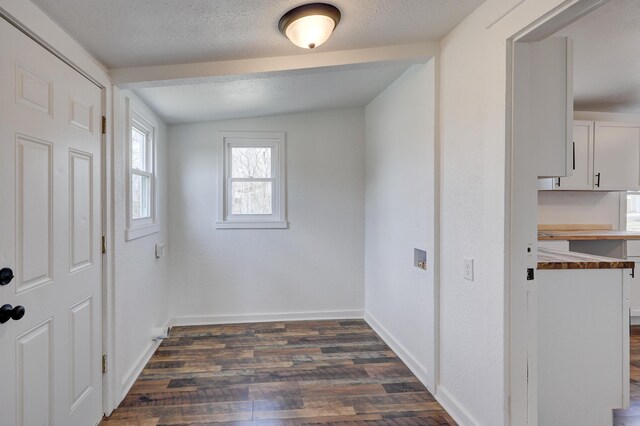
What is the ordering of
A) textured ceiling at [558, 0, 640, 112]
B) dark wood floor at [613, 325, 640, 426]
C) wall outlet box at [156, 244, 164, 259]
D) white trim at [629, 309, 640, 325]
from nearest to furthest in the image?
textured ceiling at [558, 0, 640, 112]
dark wood floor at [613, 325, 640, 426]
wall outlet box at [156, 244, 164, 259]
white trim at [629, 309, 640, 325]

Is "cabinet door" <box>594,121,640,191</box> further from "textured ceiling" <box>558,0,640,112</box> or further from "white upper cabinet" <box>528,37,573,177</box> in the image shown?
"white upper cabinet" <box>528,37,573,177</box>

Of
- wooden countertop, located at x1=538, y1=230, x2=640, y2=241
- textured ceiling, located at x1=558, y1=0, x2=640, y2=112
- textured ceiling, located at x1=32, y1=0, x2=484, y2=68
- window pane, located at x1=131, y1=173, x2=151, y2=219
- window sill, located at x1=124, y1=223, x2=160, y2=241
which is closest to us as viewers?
textured ceiling, located at x1=32, y1=0, x2=484, y2=68

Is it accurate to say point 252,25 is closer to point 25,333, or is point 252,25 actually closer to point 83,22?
point 83,22

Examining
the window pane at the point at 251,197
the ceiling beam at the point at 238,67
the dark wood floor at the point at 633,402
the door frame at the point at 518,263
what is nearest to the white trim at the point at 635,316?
the dark wood floor at the point at 633,402

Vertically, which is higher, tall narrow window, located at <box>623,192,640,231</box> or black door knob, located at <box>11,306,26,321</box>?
tall narrow window, located at <box>623,192,640,231</box>

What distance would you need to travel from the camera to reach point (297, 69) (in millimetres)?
2199

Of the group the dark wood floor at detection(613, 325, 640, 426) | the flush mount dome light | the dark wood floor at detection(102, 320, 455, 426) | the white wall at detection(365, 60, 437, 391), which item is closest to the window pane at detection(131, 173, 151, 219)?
the dark wood floor at detection(102, 320, 455, 426)

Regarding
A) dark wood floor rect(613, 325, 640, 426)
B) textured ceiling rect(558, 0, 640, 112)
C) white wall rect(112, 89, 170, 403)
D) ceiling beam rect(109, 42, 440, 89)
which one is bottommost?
dark wood floor rect(613, 325, 640, 426)

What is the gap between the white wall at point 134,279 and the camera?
A: 228cm

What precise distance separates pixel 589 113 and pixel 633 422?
10.5 feet

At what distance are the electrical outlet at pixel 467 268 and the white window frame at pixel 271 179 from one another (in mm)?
2214

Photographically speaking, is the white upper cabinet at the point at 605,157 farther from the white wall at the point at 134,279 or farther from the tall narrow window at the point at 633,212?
the white wall at the point at 134,279

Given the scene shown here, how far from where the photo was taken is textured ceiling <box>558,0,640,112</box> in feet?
6.35

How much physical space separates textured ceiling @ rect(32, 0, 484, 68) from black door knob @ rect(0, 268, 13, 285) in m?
1.09
